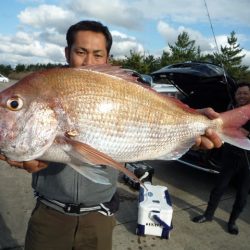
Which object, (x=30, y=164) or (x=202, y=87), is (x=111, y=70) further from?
(x=202, y=87)

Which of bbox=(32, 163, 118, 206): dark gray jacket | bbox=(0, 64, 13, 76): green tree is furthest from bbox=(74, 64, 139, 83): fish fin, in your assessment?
bbox=(0, 64, 13, 76): green tree

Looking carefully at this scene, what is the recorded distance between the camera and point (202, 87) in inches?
241

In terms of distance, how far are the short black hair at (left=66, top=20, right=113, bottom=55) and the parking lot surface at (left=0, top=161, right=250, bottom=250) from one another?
8.01 feet

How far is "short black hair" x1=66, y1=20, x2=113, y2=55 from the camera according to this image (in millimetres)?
2157

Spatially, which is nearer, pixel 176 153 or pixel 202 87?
pixel 176 153

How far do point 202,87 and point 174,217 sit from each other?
2.36 metres

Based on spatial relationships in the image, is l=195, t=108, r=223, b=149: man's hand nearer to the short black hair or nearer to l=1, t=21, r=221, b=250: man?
l=1, t=21, r=221, b=250: man

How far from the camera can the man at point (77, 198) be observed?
213cm

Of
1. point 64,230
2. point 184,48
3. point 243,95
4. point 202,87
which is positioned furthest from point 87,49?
point 184,48

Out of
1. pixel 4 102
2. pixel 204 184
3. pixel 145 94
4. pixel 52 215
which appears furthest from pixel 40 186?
pixel 204 184

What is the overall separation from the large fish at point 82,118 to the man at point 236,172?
3.06 m

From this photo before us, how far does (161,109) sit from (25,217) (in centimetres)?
307

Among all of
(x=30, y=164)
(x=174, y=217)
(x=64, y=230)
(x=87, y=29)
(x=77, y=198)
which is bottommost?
(x=174, y=217)

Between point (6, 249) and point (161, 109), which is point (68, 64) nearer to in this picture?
point (161, 109)
